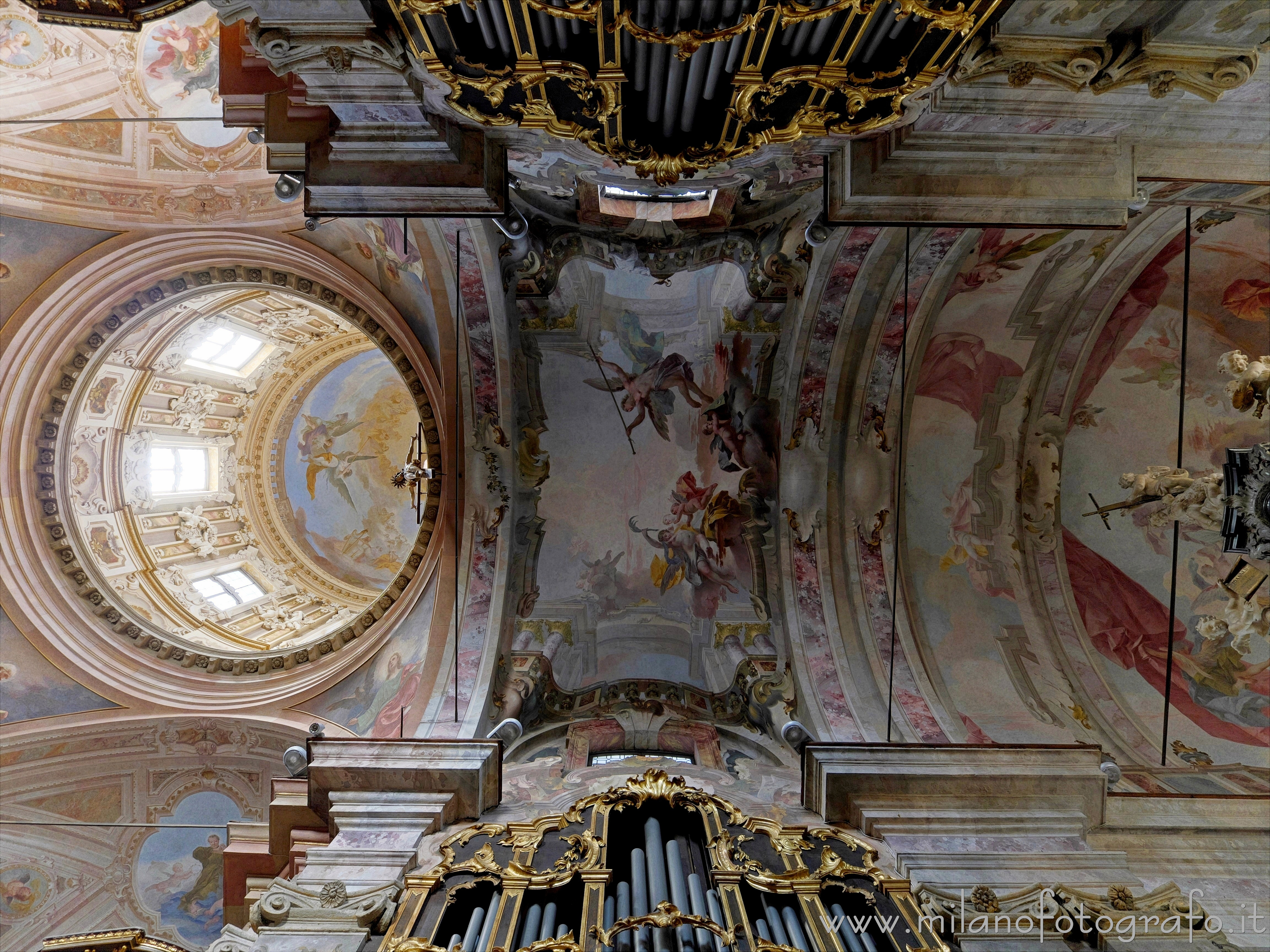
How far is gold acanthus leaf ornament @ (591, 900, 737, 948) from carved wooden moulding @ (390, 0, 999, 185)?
5823 millimetres

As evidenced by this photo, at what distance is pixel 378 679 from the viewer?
1155cm

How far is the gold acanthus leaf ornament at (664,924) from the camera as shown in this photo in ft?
20.2

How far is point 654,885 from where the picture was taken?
23.1 ft

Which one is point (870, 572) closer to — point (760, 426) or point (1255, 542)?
point (760, 426)

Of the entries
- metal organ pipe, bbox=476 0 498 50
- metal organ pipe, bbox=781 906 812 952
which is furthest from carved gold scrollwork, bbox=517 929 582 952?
metal organ pipe, bbox=476 0 498 50

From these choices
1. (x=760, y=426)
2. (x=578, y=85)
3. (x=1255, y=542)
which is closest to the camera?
(x=1255, y=542)

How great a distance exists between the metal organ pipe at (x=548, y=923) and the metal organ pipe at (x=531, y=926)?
2 cm

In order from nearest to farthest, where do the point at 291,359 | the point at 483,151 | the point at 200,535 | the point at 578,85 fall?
the point at 578,85
the point at 483,151
the point at 200,535
the point at 291,359

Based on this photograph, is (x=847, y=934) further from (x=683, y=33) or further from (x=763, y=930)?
(x=683, y=33)

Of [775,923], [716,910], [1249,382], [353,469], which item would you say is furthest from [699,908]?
[353,469]

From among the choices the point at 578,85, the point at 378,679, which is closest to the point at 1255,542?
the point at 578,85

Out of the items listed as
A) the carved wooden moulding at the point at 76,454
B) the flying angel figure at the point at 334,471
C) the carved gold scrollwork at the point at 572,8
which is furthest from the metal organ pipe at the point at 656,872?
the flying angel figure at the point at 334,471

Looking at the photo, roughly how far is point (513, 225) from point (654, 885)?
675 cm

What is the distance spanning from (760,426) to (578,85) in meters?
6.71
